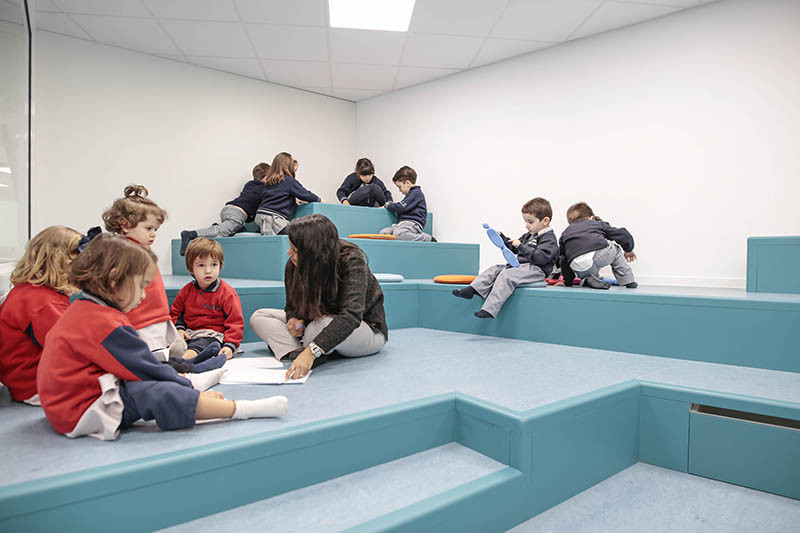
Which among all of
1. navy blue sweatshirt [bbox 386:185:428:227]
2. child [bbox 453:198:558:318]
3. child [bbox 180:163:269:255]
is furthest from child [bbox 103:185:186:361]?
navy blue sweatshirt [bbox 386:185:428:227]

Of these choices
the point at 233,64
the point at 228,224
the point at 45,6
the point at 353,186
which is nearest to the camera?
the point at 45,6

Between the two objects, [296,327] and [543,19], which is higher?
[543,19]

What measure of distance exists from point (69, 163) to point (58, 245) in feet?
11.0

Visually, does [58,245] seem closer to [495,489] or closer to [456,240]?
[495,489]

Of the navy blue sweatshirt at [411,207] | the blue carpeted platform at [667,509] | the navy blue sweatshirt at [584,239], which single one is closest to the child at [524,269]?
the navy blue sweatshirt at [584,239]

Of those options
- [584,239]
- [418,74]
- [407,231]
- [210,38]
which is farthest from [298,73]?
[584,239]

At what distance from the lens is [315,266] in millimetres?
2016

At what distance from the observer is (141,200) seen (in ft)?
6.48

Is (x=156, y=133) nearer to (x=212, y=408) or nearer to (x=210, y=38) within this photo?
(x=210, y=38)

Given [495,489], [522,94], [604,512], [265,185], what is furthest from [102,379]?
[522,94]

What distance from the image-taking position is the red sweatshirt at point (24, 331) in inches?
58.9

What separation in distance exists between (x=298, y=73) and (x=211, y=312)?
3703 mm

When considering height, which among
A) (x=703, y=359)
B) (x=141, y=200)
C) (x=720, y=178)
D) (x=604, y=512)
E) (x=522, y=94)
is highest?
(x=522, y=94)

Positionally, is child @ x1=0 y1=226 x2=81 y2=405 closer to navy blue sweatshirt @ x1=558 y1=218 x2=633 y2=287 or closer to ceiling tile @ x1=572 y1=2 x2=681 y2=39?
navy blue sweatshirt @ x1=558 y1=218 x2=633 y2=287
